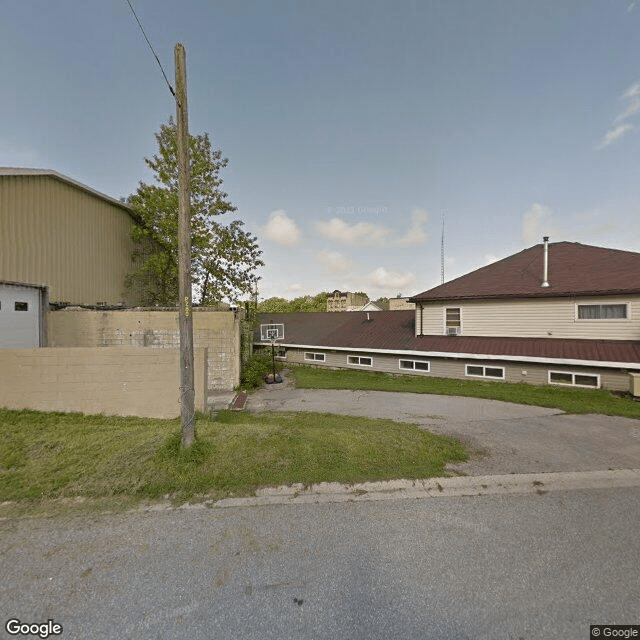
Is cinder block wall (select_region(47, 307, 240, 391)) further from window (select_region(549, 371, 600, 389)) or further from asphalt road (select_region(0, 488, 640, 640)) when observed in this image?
window (select_region(549, 371, 600, 389))

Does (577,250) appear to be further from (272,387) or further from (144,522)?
(144,522)

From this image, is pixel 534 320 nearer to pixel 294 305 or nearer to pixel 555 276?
pixel 555 276

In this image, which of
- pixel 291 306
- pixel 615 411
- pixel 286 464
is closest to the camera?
pixel 286 464

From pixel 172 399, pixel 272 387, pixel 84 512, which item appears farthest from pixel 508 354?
pixel 84 512

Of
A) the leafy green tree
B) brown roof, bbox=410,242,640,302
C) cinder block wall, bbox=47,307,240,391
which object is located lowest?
cinder block wall, bbox=47,307,240,391

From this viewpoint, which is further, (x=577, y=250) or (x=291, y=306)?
(x=291, y=306)

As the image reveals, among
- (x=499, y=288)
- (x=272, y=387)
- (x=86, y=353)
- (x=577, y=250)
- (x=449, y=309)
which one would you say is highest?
(x=577, y=250)

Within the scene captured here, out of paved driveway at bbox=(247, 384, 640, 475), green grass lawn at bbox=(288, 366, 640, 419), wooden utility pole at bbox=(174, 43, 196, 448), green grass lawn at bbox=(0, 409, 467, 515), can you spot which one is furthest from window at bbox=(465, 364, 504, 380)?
wooden utility pole at bbox=(174, 43, 196, 448)

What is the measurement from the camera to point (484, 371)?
45.6ft

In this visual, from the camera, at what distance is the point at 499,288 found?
1505 centimetres

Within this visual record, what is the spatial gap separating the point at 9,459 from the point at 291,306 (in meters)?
69.2

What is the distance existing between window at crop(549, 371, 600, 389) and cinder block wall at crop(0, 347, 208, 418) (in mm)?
14181

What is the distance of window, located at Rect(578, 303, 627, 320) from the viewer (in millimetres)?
12172

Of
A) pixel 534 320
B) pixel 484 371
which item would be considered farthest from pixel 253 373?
pixel 534 320
